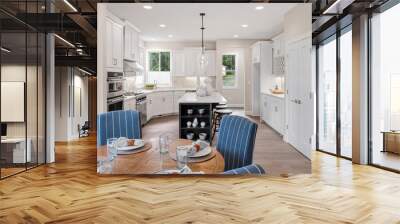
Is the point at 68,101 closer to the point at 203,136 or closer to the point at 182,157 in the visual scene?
the point at 203,136

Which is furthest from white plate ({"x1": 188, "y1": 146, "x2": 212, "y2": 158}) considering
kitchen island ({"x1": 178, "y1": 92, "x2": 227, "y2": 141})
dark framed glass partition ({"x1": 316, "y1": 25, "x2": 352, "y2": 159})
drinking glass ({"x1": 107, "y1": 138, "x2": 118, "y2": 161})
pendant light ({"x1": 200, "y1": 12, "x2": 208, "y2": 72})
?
dark framed glass partition ({"x1": 316, "y1": 25, "x2": 352, "y2": 159})

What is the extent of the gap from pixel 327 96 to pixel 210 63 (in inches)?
81.0

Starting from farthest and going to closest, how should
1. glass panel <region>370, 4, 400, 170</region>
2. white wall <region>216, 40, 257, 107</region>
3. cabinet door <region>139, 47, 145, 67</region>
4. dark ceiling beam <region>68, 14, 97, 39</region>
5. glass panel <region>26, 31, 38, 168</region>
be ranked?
glass panel <region>26, 31, 38, 168</region>, glass panel <region>370, 4, 400, 170</region>, dark ceiling beam <region>68, 14, 97, 39</region>, cabinet door <region>139, 47, 145, 67</region>, white wall <region>216, 40, 257, 107</region>

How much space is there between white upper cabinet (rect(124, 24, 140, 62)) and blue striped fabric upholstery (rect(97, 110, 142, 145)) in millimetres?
781

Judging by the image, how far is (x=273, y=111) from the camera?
4336 millimetres

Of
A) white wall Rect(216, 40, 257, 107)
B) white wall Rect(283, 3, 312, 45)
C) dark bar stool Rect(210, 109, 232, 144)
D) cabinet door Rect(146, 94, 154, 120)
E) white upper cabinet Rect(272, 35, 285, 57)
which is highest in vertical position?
white wall Rect(283, 3, 312, 45)

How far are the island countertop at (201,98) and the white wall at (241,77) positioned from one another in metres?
0.06

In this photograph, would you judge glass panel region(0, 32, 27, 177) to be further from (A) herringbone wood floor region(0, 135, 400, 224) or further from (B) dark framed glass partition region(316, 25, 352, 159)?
(B) dark framed glass partition region(316, 25, 352, 159)

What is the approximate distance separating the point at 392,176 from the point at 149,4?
3.42m

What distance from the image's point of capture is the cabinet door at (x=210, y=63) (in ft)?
14.0

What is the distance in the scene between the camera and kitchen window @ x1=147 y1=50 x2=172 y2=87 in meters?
4.35

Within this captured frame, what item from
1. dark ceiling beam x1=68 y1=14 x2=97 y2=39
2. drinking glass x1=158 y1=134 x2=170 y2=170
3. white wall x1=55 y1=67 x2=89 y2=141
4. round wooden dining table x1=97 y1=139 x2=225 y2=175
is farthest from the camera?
white wall x1=55 y1=67 x2=89 y2=141

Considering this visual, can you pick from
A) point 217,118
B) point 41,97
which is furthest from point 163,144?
point 41,97

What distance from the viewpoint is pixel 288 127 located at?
14.4 feet
